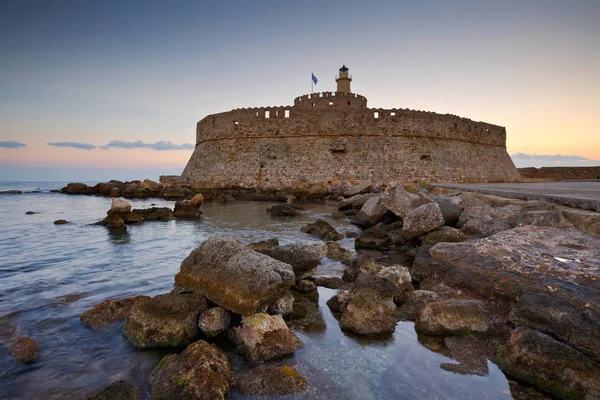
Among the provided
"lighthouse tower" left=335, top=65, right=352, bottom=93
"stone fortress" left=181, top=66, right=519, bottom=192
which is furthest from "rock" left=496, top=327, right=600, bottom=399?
"lighthouse tower" left=335, top=65, right=352, bottom=93

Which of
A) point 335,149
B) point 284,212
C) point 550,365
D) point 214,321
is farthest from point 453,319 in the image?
point 335,149

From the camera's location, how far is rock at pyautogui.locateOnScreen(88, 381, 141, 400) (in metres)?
2.56

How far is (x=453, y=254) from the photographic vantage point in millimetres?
4898

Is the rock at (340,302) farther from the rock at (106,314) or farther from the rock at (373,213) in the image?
the rock at (373,213)

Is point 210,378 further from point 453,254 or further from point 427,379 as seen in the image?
point 453,254

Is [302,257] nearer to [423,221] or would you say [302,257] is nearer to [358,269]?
[358,269]

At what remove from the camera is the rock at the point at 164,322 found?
11.7ft

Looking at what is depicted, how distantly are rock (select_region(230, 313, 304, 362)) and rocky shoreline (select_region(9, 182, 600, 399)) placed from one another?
0.03 feet

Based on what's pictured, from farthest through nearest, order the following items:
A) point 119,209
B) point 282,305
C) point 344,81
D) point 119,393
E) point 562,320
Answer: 1. point 344,81
2. point 119,209
3. point 282,305
4. point 562,320
5. point 119,393

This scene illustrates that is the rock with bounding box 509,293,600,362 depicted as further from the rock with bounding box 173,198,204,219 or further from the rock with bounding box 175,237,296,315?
the rock with bounding box 173,198,204,219

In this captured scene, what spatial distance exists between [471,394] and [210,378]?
208cm

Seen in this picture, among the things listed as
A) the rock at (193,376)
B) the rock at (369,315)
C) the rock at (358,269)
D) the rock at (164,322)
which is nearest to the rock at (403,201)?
the rock at (358,269)

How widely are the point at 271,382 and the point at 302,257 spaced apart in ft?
8.16

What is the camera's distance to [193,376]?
2695mm
